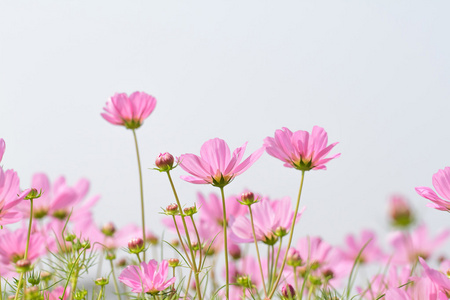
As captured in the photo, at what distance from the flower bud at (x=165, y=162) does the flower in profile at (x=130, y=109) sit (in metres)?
0.27

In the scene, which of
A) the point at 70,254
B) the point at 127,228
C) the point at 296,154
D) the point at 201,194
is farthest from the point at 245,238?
the point at 127,228

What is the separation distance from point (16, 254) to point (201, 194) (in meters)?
0.51

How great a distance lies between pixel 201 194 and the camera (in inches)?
51.5

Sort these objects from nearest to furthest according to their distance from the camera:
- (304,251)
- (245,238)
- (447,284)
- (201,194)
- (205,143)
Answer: (447,284)
(205,143)
(245,238)
(304,251)
(201,194)

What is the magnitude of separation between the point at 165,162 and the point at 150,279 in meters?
0.16

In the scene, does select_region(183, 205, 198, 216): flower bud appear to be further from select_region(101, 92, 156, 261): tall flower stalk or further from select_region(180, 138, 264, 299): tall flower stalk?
select_region(101, 92, 156, 261): tall flower stalk

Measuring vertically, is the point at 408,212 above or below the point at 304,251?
above

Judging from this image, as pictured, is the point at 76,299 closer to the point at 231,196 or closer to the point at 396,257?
the point at 231,196

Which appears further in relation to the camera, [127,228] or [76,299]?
[127,228]

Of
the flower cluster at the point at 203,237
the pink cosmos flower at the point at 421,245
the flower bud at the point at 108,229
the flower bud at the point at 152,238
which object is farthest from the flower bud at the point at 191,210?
the pink cosmos flower at the point at 421,245

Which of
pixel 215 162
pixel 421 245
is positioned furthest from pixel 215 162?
pixel 421 245

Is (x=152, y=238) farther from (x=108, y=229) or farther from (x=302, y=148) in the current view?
(x=302, y=148)

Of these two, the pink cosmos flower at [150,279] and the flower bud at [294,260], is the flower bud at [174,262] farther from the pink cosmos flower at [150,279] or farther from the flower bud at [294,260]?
the flower bud at [294,260]

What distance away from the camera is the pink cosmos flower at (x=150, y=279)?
70cm
